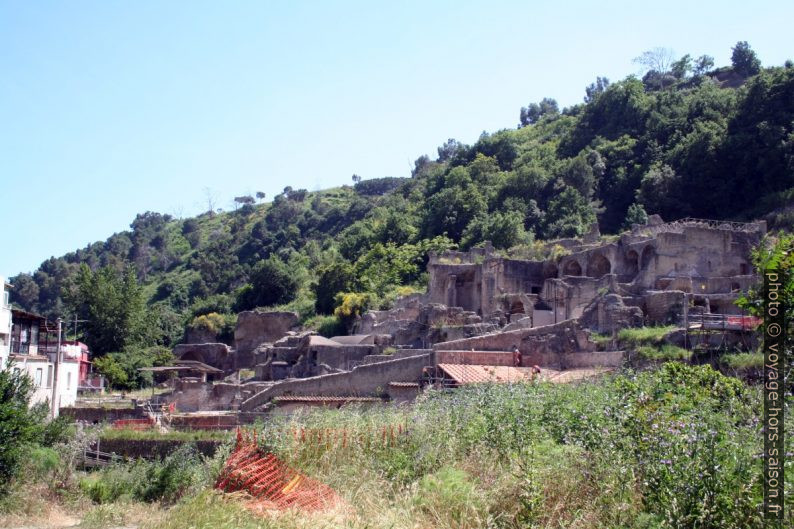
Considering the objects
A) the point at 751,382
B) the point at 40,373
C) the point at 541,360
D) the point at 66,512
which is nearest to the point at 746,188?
the point at 541,360

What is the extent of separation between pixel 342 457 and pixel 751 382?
9.64 metres

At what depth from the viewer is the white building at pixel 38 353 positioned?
32.3 m

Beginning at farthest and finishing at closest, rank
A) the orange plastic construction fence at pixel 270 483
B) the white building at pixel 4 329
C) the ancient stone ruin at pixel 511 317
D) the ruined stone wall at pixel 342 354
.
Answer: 1. the ruined stone wall at pixel 342 354
2. the white building at pixel 4 329
3. the ancient stone ruin at pixel 511 317
4. the orange plastic construction fence at pixel 270 483

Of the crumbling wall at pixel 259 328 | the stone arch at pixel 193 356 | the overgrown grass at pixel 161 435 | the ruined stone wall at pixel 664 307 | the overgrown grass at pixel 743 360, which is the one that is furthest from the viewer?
the crumbling wall at pixel 259 328

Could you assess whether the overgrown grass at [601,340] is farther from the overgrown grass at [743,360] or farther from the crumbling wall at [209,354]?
the crumbling wall at [209,354]

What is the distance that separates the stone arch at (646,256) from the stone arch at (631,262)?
66cm

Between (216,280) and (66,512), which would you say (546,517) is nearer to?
(66,512)

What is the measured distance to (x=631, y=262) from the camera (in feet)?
128

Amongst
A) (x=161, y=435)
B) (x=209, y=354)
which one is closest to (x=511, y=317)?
(x=161, y=435)

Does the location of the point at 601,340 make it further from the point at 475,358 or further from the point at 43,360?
the point at 43,360

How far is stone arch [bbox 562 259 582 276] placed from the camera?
137 feet

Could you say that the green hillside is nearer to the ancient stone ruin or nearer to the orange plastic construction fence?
the ancient stone ruin

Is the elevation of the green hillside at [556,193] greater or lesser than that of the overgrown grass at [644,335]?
greater

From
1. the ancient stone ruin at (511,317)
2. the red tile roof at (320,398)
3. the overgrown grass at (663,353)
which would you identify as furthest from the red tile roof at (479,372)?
the overgrown grass at (663,353)
